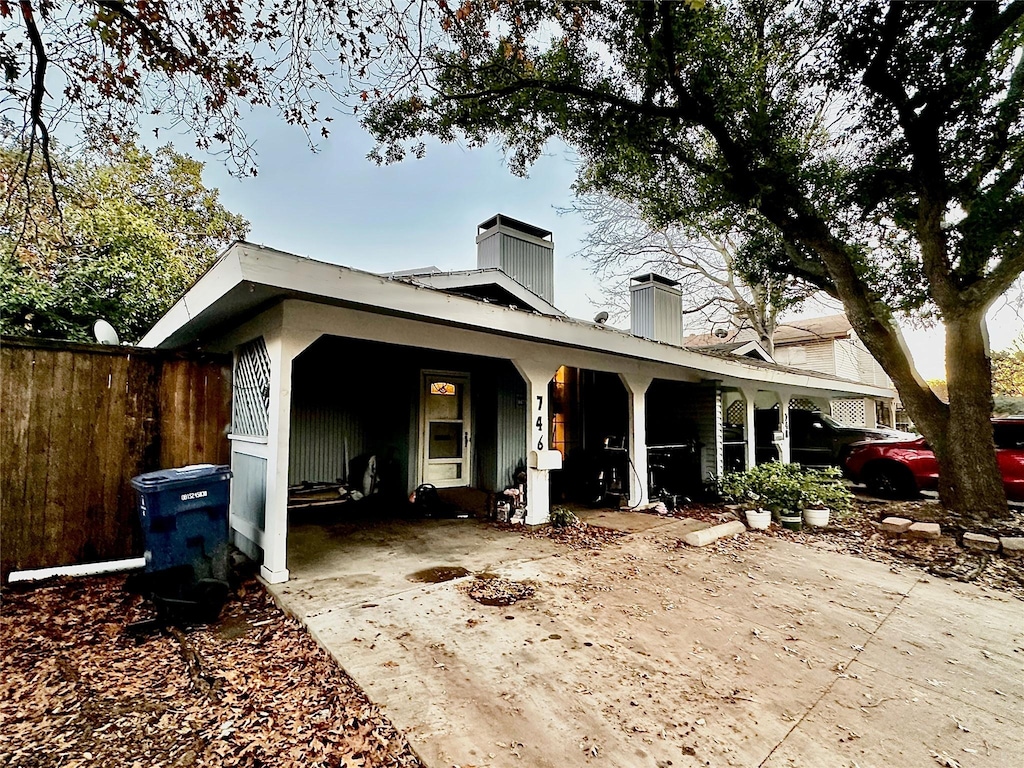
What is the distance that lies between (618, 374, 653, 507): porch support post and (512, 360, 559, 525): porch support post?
153 cm

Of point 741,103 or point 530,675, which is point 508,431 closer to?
point 530,675

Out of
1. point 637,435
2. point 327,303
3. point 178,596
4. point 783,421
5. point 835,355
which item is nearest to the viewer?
point 178,596

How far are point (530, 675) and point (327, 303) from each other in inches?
120

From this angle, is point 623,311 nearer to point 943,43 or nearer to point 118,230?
point 943,43

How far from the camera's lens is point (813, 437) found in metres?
11.0

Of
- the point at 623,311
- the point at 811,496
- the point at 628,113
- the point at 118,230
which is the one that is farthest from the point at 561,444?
the point at 623,311

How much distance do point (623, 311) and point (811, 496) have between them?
12.4 meters

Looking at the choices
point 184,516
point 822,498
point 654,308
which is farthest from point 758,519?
point 184,516

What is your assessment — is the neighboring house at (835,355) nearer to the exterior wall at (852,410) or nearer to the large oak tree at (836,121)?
the exterior wall at (852,410)

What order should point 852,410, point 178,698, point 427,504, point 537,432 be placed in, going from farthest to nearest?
point 852,410 → point 427,504 → point 537,432 → point 178,698

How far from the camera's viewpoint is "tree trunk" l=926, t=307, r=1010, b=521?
6055mm

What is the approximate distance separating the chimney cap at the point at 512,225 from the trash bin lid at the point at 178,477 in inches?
235

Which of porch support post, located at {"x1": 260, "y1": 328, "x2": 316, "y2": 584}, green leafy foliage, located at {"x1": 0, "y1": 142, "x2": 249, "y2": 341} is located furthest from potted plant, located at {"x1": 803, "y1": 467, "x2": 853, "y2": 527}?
green leafy foliage, located at {"x1": 0, "y1": 142, "x2": 249, "y2": 341}

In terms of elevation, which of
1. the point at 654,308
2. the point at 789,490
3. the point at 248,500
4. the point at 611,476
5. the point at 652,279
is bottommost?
the point at 789,490
